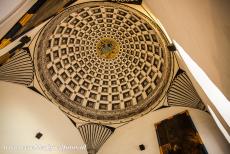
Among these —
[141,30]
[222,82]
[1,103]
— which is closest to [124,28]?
[141,30]

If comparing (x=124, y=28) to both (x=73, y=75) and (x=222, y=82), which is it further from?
(x=222, y=82)

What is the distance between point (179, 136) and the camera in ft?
27.0

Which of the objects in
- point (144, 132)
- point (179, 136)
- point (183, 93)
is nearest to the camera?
point (179, 136)

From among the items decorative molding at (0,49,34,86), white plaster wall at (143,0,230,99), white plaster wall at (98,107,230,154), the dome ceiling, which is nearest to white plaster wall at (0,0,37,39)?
white plaster wall at (143,0,230,99)

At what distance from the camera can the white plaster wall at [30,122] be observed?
312 inches

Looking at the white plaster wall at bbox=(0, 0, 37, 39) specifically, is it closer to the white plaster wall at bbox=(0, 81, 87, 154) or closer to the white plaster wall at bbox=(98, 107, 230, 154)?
the white plaster wall at bbox=(0, 81, 87, 154)

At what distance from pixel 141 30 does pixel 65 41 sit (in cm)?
338

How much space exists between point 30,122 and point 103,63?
4.24m

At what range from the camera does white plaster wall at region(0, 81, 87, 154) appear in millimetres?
7926

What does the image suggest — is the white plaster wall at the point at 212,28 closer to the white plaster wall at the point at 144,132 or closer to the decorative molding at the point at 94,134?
the white plaster wall at the point at 144,132

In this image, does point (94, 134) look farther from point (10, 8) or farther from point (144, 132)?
point (10, 8)

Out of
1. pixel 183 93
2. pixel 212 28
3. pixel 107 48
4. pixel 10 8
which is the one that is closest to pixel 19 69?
pixel 107 48

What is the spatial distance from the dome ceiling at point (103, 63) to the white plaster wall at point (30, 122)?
1.85 feet

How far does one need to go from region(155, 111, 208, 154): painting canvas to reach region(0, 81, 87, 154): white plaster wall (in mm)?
3484
